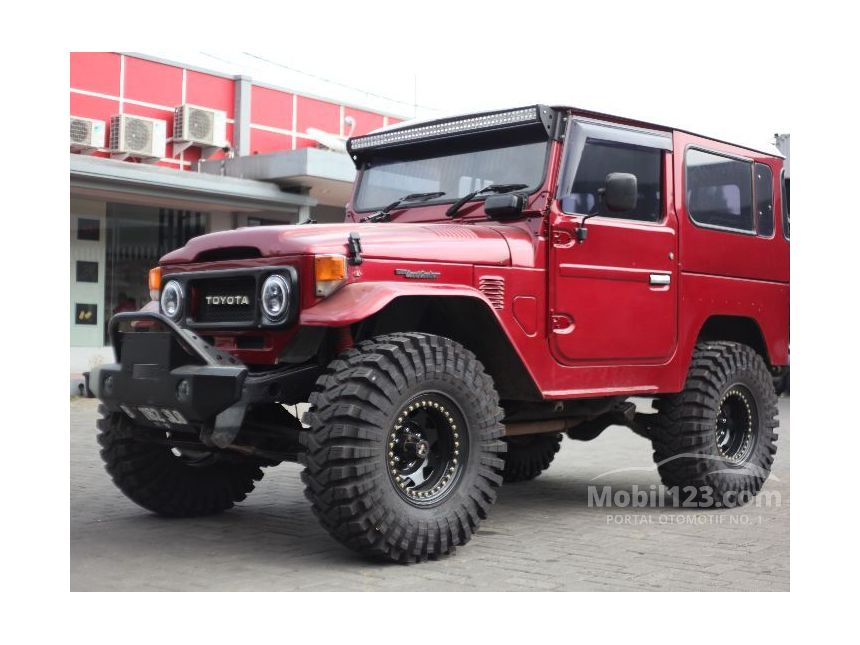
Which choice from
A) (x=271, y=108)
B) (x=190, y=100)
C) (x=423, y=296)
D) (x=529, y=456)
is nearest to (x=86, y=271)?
(x=190, y=100)

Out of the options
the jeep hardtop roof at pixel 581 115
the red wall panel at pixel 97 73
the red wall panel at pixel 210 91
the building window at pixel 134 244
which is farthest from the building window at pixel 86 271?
the jeep hardtop roof at pixel 581 115

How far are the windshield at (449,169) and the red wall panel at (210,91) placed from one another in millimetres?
12530

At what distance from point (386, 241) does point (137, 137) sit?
12775 millimetres

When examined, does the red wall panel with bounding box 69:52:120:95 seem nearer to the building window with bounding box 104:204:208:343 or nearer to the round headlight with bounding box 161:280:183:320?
the building window with bounding box 104:204:208:343

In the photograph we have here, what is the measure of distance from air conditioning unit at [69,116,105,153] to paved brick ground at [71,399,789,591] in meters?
9.67

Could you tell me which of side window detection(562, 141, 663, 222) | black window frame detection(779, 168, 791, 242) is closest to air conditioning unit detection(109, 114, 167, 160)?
black window frame detection(779, 168, 791, 242)

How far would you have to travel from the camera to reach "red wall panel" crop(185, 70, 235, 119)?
1903cm

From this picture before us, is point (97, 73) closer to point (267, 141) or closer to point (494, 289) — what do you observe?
point (267, 141)

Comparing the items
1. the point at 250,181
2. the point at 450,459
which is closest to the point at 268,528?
the point at 450,459

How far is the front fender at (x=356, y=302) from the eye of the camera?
511cm

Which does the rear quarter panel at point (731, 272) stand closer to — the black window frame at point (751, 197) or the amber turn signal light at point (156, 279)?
the black window frame at point (751, 197)

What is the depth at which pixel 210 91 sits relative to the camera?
63.4ft

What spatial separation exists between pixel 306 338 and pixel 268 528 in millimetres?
1528

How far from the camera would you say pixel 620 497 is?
7992mm
